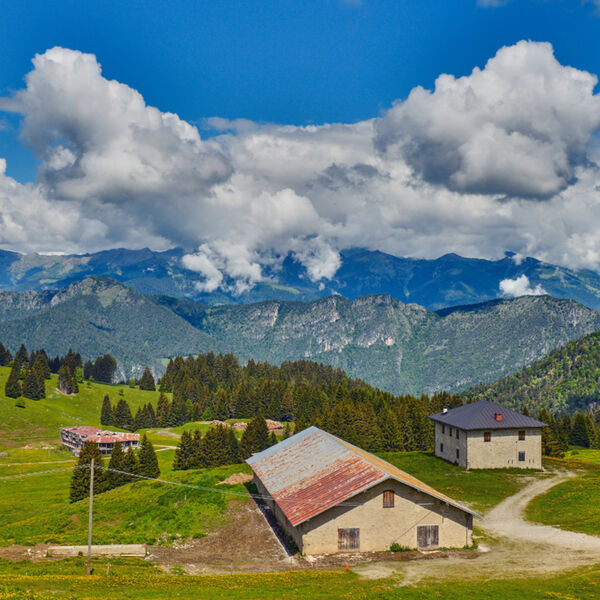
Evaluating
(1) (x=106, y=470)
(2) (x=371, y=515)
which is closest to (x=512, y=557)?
(2) (x=371, y=515)

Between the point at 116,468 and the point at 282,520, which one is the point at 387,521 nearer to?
the point at 282,520

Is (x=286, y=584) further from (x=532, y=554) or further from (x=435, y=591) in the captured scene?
(x=532, y=554)

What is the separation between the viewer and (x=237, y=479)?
257ft

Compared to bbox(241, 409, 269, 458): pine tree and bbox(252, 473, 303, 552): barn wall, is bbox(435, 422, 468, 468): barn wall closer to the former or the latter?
bbox(252, 473, 303, 552): barn wall

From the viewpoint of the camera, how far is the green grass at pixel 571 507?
57.8 m

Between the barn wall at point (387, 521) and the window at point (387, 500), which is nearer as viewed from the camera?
the barn wall at point (387, 521)

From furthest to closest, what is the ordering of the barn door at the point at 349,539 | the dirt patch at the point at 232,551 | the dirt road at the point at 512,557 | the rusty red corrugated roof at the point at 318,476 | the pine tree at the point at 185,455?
the pine tree at the point at 185,455
the rusty red corrugated roof at the point at 318,476
the barn door at the point at 349,539
the dirt patch at the point at 232,551
the dirt road at the point at 512,557

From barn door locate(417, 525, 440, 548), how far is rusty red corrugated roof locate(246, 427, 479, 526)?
3005mm

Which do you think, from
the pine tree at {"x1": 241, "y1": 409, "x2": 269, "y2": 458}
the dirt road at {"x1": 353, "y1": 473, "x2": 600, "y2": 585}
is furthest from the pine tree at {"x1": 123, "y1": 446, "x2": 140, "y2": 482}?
the dirt road at {"x1": 353, "y1": 473, "x2": 600, "y2": 585}

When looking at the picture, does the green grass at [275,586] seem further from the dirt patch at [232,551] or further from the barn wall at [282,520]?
the barn wall at [282,520]

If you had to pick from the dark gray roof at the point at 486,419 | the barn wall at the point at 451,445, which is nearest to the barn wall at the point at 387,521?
the dark gray roof at the point at 486,419

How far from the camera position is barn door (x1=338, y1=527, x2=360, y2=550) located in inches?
1944

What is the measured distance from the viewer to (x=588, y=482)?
248 ft

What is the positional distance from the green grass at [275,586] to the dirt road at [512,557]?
160cm
